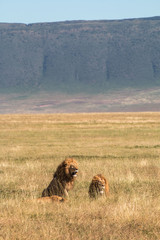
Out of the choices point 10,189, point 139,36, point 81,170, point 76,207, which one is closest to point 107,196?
point 76,207

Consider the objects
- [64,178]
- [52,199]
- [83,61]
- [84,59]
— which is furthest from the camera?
[84,59]

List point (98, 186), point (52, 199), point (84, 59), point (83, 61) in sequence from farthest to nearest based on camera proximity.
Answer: point (84, 59), point (83, 61), point (98, 186), point (52, 199)

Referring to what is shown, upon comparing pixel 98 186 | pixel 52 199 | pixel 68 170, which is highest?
pixel 68 170

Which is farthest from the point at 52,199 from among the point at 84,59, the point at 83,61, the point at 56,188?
the point at 84,59

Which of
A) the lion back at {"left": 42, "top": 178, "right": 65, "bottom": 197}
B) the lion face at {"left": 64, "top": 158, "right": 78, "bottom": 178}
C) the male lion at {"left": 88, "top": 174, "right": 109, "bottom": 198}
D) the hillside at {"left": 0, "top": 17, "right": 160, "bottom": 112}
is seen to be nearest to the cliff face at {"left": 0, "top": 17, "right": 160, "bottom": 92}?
the hillside at {"left": 0, "top": 17, "right": 160, "bottom": 112}

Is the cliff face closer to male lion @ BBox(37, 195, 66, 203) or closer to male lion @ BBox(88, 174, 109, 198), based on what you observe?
male lion @ BBox(88, 174, 109, 198)

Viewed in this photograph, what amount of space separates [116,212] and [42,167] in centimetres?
774

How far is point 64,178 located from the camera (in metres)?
8.16

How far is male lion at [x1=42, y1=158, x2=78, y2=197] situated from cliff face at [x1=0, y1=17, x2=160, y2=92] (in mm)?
151544

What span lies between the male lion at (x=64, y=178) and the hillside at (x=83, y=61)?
137192 millimetres

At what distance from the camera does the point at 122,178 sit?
11.8 m

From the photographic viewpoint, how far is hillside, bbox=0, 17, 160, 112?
164 metres

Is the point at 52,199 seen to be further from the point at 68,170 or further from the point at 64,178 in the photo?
the point at 68,170

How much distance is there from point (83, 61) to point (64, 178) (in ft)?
574
